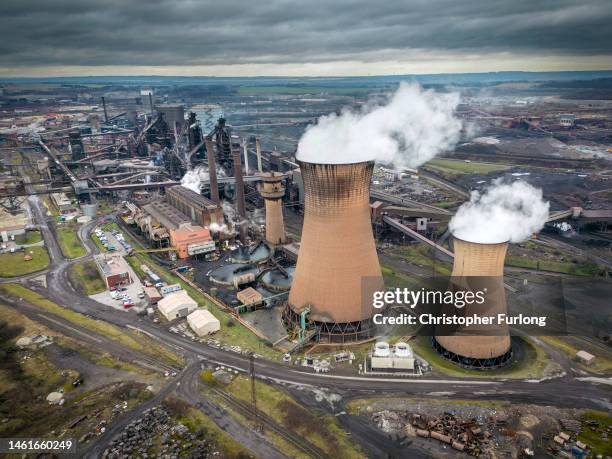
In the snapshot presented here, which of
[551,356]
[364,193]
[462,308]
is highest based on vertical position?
[364,193]

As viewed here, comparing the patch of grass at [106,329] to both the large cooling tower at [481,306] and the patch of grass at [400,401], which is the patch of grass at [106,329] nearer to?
the patch of grass at [400,401]

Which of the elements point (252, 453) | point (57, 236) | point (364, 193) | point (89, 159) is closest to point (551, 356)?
point (364, 193)

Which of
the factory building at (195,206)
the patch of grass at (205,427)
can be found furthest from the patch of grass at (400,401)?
the factory building at (195,206)

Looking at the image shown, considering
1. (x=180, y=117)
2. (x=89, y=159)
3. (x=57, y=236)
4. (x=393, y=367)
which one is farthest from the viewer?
(x=180, y=117)

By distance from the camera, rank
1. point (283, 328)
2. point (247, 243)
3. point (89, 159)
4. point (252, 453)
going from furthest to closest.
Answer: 1. point (89, 159)
2. point (247, 243)
3. point (283, 328)
4. point (252, 453)

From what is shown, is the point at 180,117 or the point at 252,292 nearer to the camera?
the point at 252,292

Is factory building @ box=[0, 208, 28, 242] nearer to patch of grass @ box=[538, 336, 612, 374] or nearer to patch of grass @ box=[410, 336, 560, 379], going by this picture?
patch of grass @ box=[410, 336, 560, 379]

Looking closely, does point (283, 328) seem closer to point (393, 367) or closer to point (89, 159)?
point (393, 367)
